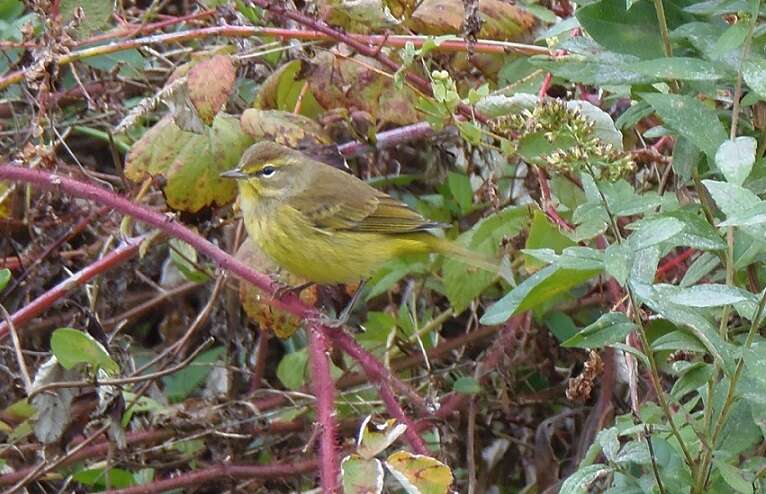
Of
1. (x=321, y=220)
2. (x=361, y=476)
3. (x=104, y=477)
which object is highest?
(x=361, y=476)

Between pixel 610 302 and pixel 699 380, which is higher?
pixel 699 380

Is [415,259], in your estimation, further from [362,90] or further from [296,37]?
[296,37]

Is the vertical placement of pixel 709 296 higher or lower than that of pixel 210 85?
higher

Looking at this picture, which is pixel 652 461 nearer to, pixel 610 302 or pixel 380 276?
pixel 610 302

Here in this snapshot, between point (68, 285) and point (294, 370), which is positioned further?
point (294, 370)

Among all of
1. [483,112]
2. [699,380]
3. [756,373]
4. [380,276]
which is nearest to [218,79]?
[483,112]

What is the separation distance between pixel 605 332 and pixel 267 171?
77.1 inches

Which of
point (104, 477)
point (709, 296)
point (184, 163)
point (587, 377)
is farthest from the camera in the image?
point (104, 477)

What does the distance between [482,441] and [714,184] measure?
7.08 feet

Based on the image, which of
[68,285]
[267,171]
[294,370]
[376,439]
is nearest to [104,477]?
[294,370]

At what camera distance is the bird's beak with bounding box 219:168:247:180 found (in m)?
3.12

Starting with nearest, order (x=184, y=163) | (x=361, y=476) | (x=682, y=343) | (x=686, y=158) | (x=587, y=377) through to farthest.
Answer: (x=361, y=476), (x=682, y=343), (x=686, y=158), (x=587, y=377), (x=184, y=163)

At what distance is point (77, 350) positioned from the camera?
2604 mm

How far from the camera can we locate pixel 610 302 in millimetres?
3199
